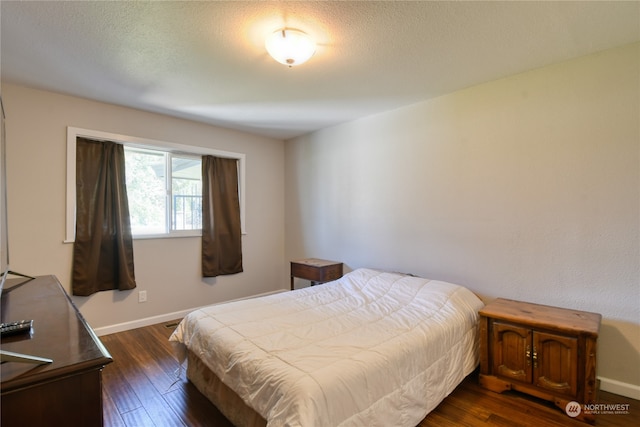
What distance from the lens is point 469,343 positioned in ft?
7.59

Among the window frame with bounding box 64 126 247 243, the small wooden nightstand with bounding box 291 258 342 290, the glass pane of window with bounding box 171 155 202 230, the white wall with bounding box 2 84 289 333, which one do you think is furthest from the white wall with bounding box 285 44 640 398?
the glass pane of window with bounding box 171 155 202 230

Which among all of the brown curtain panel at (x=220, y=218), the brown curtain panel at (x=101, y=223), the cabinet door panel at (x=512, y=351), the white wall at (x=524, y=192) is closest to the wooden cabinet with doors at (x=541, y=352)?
the cabinet door panel at (x=512, y=351)

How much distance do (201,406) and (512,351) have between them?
214 cm

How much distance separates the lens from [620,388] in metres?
2.12

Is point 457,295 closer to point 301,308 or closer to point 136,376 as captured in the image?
point 301,308

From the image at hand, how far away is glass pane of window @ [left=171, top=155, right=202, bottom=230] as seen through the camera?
3.75 metres

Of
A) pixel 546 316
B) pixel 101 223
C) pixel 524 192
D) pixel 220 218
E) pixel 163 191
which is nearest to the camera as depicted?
pixel 546 316

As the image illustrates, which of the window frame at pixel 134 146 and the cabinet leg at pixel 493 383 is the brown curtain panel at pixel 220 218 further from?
the cabinet leg at pixel 493 383

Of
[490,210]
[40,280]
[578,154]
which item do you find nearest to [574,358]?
[490,210]

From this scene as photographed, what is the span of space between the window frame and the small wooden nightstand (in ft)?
3.25

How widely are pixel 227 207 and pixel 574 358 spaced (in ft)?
12.1

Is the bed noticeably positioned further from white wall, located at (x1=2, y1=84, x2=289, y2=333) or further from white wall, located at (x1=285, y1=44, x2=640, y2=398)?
white wall, located at (x1=2, y1=84, x2=289, y2=333)
